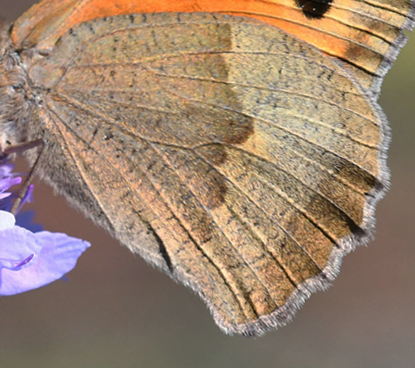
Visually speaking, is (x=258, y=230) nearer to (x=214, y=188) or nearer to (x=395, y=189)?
(x=214, y=188)

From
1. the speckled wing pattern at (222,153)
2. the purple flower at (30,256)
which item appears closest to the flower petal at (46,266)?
the purple flower at (30,256)

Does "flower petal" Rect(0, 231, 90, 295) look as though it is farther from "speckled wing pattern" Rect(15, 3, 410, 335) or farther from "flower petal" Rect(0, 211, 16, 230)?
"speckled wing pattern" Rect(15, 3, 410, 335)

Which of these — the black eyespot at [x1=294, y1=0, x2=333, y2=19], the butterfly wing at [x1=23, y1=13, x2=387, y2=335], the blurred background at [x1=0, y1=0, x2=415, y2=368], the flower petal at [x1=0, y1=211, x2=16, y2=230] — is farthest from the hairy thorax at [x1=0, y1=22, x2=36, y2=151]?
the blurred background at [x1=0, y1=0, x2=415, y2=368]

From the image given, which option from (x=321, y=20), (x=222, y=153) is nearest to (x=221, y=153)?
(x=222, y=153)

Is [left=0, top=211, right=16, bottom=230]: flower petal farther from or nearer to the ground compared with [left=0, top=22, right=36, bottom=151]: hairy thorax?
nearer to the ground

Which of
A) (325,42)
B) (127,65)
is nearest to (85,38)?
(127,65)

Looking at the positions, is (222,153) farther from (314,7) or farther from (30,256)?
(30,256)
